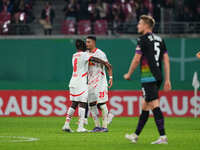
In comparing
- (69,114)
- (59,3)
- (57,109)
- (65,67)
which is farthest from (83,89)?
(59,3)

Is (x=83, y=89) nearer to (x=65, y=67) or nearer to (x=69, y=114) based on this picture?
(x=69, y=114)

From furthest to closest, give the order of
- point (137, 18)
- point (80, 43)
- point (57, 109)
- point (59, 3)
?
point (59, 3) < point (137, 18) < point (57, 109) < point (80, 43)

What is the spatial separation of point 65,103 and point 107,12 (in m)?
5.08

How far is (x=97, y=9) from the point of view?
2514 centimetres

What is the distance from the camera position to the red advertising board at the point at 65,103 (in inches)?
852

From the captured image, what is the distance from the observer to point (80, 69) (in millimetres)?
13750

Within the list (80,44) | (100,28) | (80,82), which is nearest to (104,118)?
(80,82)

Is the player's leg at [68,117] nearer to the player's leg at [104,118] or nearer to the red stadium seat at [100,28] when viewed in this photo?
the player's leg at [104,118]

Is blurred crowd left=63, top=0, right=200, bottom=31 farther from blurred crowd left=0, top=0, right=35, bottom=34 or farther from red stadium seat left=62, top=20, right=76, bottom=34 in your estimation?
blurred crowd left=0, top=0, right=35, bottom=34

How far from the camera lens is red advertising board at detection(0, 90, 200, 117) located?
2164 cm

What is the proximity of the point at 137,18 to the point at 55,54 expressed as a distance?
3.63m

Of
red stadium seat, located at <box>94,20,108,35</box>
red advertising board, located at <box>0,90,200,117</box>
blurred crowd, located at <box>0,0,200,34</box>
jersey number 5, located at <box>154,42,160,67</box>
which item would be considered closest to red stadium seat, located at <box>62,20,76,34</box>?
blurred crowd, located at <box>0,0,200,34</box>

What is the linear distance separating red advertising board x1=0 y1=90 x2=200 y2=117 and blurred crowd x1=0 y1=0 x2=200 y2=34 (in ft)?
11.1

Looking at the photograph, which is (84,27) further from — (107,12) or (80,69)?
(80,69)
